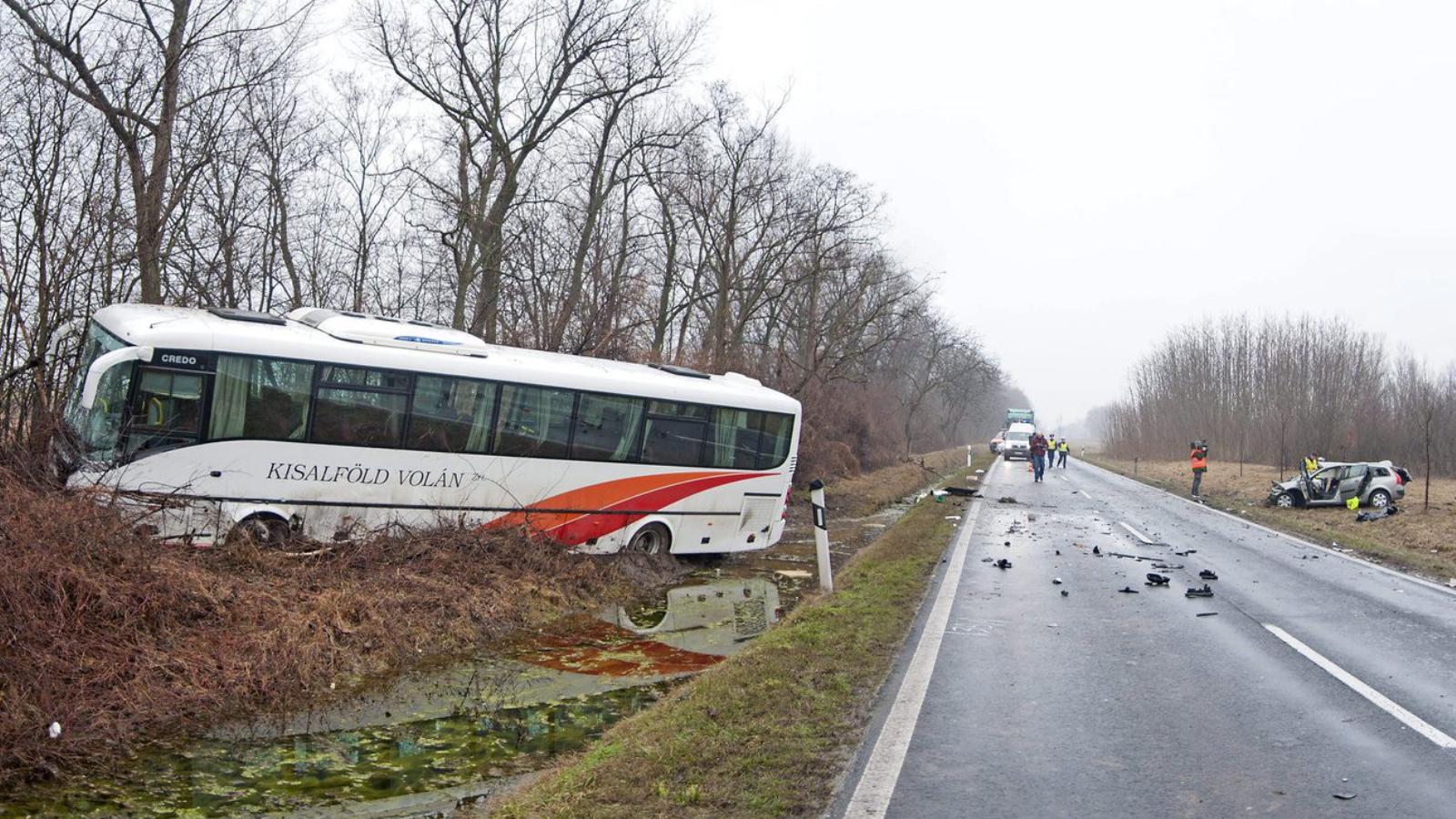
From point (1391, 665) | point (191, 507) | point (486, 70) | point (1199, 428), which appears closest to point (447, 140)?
point (486, 70)

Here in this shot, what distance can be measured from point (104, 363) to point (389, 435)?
301 centimetres

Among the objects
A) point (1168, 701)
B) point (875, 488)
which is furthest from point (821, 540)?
point (875, 488)

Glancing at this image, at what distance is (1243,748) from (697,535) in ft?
31.6

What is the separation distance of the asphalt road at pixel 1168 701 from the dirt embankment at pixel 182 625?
4302 millimetres

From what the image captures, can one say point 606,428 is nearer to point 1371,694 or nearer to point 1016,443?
point 1371,694

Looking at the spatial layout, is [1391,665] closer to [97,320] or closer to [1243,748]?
[1243,748]

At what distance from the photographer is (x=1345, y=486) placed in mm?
24688

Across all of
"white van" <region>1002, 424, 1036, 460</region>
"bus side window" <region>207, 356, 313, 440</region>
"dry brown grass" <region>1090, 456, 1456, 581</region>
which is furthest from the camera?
"white van" <region>1002, 424, 1036, 460</region>

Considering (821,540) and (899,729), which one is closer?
(899,729)

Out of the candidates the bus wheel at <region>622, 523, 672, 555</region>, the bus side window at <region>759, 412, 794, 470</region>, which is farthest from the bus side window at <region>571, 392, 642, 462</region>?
the bus side window at <region>759, 412, 794, 470</region>

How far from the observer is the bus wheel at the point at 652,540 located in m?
14.0

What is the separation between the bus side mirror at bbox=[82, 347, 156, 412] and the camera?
9891 mm

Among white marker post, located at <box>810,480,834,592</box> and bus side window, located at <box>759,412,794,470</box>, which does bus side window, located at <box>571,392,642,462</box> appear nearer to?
bus side window, located at <box>759,412,794,470</box>

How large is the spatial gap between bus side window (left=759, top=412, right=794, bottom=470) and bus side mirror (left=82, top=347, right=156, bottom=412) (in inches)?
338
